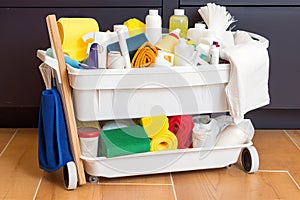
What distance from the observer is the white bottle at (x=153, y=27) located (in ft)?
4.60

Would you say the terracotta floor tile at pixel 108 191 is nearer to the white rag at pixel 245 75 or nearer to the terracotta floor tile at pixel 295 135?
the white rag at pixel 245 75

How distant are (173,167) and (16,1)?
72 centimetres

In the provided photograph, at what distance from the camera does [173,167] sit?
1.41 meters

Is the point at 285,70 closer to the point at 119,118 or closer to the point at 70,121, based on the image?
the point at 119,118

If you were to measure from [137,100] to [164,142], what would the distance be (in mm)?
147

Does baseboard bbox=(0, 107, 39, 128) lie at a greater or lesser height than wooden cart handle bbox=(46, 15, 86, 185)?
lesser

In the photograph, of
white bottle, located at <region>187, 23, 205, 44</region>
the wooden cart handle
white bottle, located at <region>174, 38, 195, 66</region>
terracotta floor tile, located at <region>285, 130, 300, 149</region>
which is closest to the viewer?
the wooden cart handle

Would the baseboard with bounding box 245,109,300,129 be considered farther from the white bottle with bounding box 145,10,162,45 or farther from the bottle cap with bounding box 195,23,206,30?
the white bottle with bounding box 145,10,162,45

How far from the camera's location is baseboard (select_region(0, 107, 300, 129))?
1783 mm

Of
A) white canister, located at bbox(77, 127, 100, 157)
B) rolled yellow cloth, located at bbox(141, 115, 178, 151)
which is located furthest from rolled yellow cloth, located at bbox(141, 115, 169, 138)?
white canister, located at bbox(77, 127, 100, 157)

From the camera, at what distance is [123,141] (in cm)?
134

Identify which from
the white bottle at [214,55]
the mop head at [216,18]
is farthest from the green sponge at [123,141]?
the mop head at [216,18]

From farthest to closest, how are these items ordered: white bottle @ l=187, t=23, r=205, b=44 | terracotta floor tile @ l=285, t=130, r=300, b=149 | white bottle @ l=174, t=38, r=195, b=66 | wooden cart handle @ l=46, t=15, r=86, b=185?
1. terracotta floor tile @ l=285, t=130, r=300, b=149
2. white bottle @ l=187, t=23, r=205, b=44
3. white bottle @ l=174, t=38, r=195, b=66
4. wooden cart handle @ l=46, t=15, r=86, b=185

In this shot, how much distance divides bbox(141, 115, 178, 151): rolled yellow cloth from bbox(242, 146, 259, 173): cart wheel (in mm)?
231
